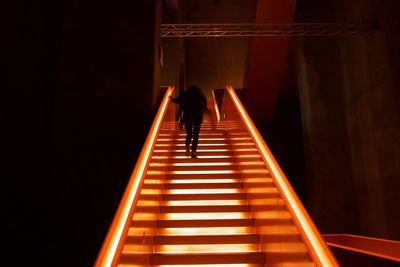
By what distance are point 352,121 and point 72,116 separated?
719cm

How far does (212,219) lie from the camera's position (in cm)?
425

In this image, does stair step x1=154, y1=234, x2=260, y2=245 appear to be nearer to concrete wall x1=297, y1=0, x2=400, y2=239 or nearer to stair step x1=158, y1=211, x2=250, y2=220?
stair step x1=158, y1=211, x2=250, y2=220

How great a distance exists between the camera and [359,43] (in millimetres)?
9367

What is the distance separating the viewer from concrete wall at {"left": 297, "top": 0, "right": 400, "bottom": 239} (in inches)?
314

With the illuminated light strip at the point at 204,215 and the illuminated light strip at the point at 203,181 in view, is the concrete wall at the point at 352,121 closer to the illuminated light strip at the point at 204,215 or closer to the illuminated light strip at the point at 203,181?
the illuminated light strip at the point at 203,181

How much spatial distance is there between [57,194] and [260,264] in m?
4.10

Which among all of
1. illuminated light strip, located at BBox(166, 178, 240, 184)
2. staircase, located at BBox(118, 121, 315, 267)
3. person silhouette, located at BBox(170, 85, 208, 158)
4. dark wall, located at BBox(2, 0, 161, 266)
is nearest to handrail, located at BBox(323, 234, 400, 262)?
staircase, located at BBox(118, 121, 315, 267)

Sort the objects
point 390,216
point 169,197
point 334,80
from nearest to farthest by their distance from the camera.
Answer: point 169,197
point 390,216
point 334,80

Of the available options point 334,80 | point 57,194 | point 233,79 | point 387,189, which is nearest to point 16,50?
point 57,194

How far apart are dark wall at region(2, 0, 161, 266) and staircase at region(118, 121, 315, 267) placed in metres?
1.55

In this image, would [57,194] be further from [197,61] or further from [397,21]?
[197,61]

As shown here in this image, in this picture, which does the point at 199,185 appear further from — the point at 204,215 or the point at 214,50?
the point at 214,50

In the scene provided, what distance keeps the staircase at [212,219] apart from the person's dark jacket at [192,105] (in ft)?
2.59

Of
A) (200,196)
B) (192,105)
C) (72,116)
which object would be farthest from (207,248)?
(72,116)
